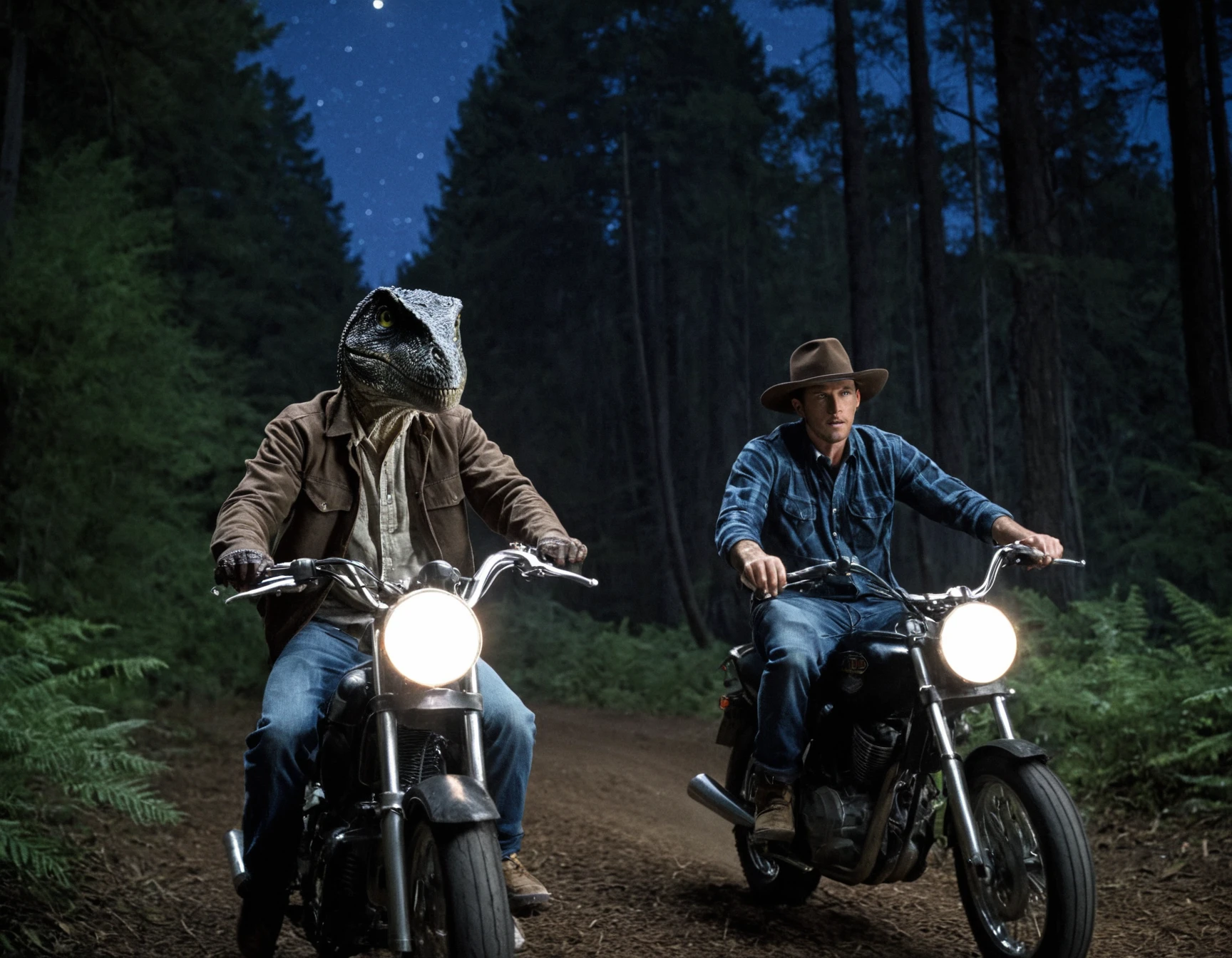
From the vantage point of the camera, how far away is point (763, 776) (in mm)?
4438

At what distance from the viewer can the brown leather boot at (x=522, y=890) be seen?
3332 mm

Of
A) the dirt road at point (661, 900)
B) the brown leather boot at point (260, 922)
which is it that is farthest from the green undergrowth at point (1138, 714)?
the brown leather boot at point (260, 922)

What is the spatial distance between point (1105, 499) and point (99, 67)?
2395 centimetres

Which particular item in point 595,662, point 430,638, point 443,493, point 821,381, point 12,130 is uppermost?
point 12,130

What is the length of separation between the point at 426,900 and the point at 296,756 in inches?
27.8

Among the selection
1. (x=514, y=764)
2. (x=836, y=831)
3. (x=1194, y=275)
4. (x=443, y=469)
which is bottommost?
(x=836, y=831)

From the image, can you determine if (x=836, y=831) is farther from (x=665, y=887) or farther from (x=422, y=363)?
(x=422, y=363)

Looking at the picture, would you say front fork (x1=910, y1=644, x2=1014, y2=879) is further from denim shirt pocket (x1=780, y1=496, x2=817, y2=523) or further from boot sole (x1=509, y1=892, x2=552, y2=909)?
boot sole (x1=509, y1=892, x2=552, y2=909)

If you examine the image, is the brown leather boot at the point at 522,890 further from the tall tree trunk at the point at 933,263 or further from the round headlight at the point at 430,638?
the tall tree trunk at the point at 933,263

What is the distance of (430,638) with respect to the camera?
291 centimetres

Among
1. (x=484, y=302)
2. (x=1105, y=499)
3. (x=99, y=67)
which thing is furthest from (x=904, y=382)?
(x=99, y=67)

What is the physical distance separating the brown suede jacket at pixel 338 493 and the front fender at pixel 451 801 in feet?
3.02

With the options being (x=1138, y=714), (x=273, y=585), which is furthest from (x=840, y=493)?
(x=1138, y=714)

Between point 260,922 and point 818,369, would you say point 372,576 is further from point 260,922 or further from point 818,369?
point 818,369
